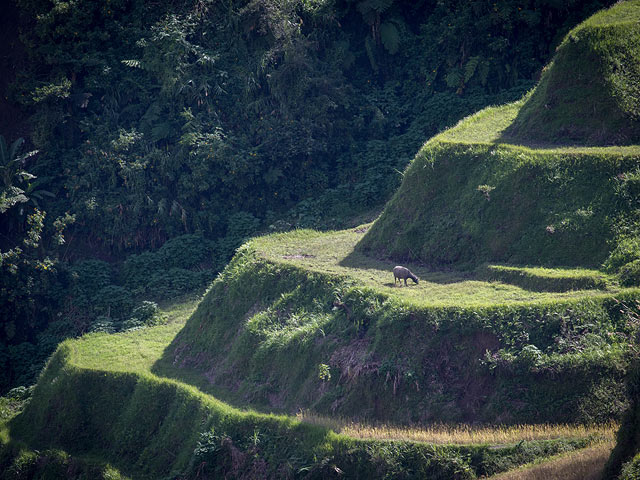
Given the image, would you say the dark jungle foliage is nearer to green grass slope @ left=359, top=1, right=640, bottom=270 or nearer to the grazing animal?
green grass slope @ left=359, top=1, right=640, bottom=270

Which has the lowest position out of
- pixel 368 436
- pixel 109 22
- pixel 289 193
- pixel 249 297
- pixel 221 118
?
pixel 368 436

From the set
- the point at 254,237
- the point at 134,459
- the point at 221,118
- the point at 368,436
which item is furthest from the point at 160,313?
the point at 368,436

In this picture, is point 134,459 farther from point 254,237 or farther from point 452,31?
point 452,31

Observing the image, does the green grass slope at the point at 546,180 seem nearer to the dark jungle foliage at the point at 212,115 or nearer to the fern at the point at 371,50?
the dark jungle foliage at the point at 212,115

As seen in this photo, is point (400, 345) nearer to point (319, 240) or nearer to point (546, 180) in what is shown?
point (546, 180)

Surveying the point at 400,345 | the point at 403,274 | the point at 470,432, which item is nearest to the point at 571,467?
the point at 470,432

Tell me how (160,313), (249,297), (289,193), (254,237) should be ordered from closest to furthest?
1. (249,297)
2. (160,313)
3. (254,237)
4. (289,193)
